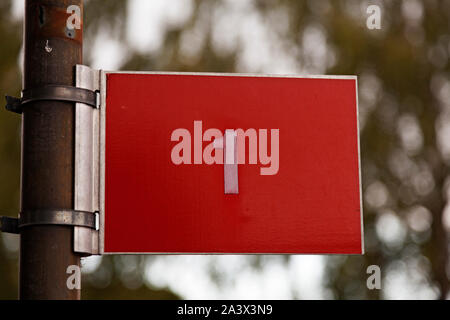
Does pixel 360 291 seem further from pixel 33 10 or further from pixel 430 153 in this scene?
pixel 33 10

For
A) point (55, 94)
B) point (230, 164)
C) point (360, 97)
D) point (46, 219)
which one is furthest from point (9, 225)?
point (360, 97)

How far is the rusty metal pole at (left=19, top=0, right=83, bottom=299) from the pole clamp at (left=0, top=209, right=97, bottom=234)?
22 mm

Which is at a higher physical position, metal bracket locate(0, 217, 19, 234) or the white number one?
the white number one

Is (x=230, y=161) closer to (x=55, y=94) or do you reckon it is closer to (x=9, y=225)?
(x=55, y=94)

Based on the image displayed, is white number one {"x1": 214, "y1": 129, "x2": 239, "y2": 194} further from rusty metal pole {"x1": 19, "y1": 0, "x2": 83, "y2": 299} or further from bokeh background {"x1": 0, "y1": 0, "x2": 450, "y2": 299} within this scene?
bokeh background {"x1": 0, "y1": 0, "x2": 450, "y2": 299}

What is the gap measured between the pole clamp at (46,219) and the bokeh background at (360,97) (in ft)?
26.4

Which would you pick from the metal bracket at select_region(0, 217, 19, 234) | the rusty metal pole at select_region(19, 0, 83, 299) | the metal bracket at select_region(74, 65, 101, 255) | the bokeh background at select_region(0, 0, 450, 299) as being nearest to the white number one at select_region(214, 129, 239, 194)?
the metal bracket at select_region(74, 65, 101, 255)

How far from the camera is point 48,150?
3.08 meters

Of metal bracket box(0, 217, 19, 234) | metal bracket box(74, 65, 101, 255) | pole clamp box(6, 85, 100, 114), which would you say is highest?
pole clamp box(6, 85, 100, 114)

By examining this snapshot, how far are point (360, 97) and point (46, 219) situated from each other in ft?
30.0

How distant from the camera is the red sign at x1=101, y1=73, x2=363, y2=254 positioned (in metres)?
→ 3.19

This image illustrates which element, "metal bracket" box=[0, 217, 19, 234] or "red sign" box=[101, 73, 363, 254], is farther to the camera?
"red sign" box=[101, 73, 363, 254]

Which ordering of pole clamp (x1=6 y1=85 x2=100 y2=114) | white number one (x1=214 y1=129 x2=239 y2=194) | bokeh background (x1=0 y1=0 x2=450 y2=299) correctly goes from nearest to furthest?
pole clamp (x1=6 y1=85 x2=100 y2=114)
white number one (x1=214 y1=129 x2=239 y2=194)
bokeh background (x1=0 y1=0 x2=450 y2=299)

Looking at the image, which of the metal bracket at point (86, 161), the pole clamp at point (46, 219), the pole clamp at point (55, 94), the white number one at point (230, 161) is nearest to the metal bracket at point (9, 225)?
the pole clamp at point (46, 219)
